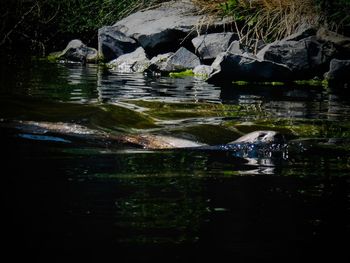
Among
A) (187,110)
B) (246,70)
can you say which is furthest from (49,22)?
(187,110)

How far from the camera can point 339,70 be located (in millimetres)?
9805

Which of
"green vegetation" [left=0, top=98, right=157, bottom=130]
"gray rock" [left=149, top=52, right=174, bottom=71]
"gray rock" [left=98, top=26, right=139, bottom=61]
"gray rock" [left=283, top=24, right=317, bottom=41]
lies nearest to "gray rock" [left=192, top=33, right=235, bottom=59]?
"gray rock" [left=149, top=52, right=174, bottom=71]

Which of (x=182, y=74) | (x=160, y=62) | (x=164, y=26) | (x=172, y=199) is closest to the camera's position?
(x=172, y=199)

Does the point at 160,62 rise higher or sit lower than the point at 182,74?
higher

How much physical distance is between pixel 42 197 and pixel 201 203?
2.55ft

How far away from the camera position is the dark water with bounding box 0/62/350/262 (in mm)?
2297

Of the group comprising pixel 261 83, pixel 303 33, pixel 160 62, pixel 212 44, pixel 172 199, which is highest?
pixel 303 33

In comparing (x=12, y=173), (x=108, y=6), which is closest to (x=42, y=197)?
(x=12, y=173)

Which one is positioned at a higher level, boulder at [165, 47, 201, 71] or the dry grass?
the dry grass

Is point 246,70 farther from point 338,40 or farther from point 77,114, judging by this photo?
point 77,114

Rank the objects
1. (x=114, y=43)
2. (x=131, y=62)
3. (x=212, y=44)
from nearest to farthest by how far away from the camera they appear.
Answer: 1. (x=212, y=44)
2. (x=131, y=62)
3. (x=114, y=43)

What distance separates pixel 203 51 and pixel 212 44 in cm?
22

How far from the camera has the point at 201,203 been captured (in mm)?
2904

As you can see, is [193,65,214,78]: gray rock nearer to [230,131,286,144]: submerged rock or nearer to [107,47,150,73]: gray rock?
[107,47,150,73]: gray rock
